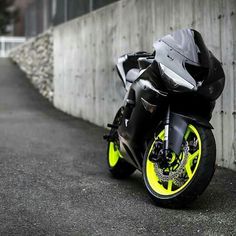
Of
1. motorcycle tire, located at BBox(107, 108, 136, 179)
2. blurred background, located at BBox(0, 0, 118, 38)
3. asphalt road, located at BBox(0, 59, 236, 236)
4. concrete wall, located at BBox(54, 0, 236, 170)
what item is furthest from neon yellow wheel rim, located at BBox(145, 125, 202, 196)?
blurred background, located at BBox(0, 0, 118, 38)

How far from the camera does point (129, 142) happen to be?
17.0 feet

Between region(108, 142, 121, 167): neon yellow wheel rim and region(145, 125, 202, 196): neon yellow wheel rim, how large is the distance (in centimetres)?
105

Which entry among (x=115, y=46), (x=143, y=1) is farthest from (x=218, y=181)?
(x=115, y=46)

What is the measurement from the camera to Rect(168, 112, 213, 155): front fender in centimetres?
448

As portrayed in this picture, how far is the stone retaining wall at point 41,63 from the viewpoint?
50.6 ft

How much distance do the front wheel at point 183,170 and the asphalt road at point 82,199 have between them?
5.3 inches

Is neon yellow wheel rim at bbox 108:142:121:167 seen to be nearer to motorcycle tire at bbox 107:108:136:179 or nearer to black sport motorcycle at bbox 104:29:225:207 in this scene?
motorcycle tire at bbox 107:108:136:179

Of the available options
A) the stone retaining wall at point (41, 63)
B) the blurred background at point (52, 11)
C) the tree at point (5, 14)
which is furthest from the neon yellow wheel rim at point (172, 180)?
the tree at point (5, 14)

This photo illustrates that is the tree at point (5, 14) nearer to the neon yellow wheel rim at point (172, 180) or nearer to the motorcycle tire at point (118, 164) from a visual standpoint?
the motorcycle tire at point (118, 164)

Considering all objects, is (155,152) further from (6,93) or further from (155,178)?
(6,93)

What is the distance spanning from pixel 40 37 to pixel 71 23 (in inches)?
189

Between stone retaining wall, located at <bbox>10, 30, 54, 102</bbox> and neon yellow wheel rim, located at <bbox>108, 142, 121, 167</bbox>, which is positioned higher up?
stone retaining wall, located at <bbox>10, 30, 54, 102</bbox>

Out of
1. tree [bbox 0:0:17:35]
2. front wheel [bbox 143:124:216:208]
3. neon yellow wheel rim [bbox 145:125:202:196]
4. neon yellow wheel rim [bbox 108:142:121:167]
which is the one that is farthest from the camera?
tree [bbox 0:0:17:35]

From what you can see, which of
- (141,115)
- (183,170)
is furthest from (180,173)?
(141,115)
